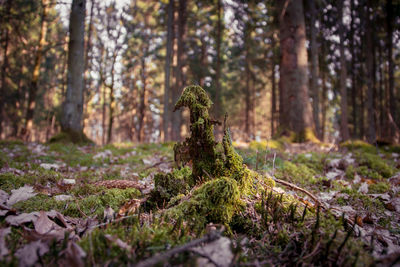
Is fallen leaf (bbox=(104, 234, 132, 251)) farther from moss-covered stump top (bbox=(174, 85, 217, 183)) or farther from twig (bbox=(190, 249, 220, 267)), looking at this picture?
moss-covered stump top (bbox=(174, 85, 217, 183))

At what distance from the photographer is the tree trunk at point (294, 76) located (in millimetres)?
8516

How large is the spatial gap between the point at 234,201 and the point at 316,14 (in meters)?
14.5

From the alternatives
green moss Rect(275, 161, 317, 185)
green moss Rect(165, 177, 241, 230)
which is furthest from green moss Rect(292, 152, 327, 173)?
green moss Rect(165, 177, 241, 230)

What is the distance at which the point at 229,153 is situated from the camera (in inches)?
74.0

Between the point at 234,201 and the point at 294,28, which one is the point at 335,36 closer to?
the point at 294,28

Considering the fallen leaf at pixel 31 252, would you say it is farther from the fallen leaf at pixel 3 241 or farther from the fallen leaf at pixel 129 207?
the fallen leaf at pixel 129 207

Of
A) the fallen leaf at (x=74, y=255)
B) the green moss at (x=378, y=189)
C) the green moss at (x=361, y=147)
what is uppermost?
the green moss at (x=361, y=147)

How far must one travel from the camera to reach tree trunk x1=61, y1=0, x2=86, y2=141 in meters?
8.29

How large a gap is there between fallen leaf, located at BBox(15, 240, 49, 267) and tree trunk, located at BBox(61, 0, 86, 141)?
26.7 ft

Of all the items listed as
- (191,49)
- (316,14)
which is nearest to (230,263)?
(316,14)

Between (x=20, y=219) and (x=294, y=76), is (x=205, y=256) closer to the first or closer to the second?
(x=20, y=219)

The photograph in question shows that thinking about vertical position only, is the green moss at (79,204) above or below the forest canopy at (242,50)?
below

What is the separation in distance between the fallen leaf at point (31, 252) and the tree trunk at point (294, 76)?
8470 mm

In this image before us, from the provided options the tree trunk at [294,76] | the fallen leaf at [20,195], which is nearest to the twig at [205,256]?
the fallen leaf at [20,195]
